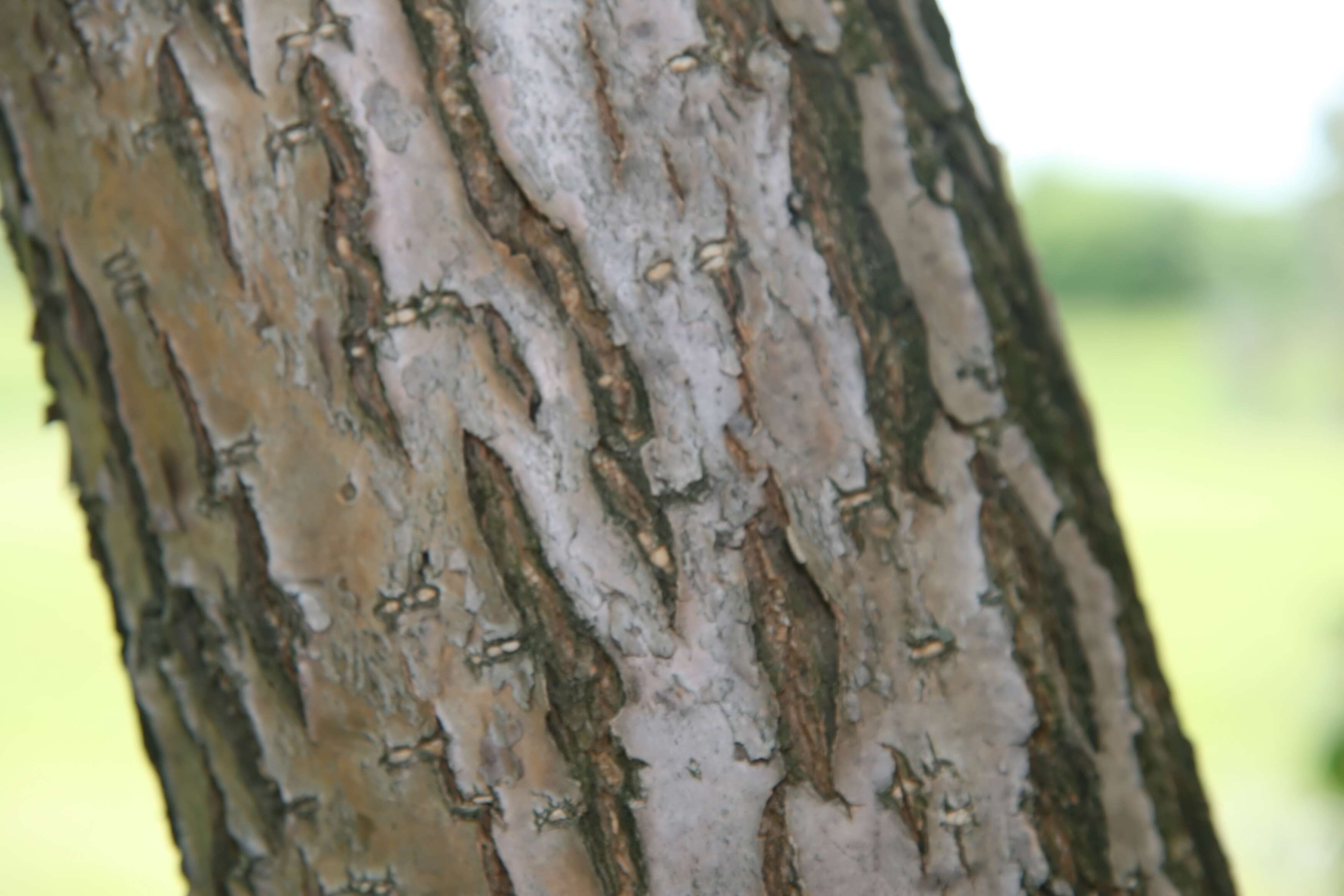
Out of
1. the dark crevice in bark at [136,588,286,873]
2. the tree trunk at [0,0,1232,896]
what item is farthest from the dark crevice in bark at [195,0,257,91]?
the dark crevice in bark at [136,588,286,873]

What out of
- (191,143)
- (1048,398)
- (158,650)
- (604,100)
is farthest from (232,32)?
(1048,398)

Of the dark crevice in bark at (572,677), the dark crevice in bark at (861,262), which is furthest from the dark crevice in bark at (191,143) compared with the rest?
the dark crevice in bark at (861,262)

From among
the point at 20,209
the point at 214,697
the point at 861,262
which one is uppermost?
the point at 20,209

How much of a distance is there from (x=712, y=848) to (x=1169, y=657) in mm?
3089

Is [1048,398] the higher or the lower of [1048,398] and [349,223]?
the lower

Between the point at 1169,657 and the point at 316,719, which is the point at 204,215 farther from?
the point at 1169,657

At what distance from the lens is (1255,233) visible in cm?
471

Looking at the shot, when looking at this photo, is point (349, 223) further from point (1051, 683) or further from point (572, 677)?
point (1051, 683)

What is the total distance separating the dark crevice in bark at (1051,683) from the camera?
501 millimetres

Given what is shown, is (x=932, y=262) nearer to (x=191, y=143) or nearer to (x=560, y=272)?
(x=560, y=272)

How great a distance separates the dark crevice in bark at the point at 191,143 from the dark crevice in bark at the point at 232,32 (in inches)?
0.8

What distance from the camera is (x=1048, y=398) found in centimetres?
54

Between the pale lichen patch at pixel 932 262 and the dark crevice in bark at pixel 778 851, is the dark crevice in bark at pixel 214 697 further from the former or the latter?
the pale lichen patch at pixel 932 262

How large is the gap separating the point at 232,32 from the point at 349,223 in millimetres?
94
